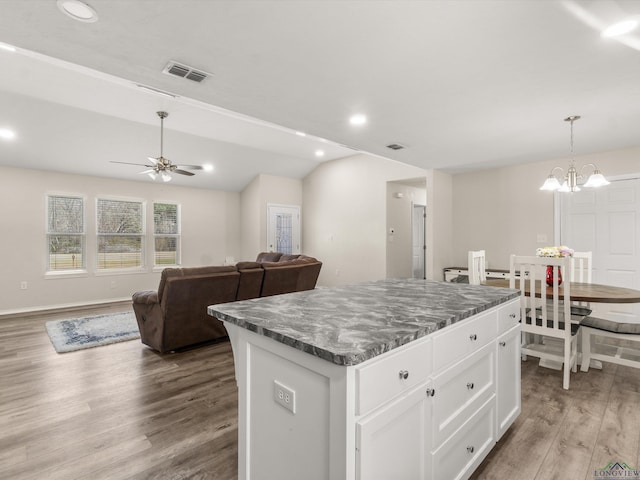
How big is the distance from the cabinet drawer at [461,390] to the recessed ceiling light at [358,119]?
234 cm

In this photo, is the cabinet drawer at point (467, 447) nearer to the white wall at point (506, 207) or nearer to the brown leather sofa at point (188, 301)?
the brown leather sofa at point (188, 301)

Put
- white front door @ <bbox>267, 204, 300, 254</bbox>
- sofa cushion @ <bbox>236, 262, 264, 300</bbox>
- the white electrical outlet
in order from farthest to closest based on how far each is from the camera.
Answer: white front door @ <bbox>267, 204, 300, 254</bbox>
sofa cushion @ <bbox>236, 262, 264, 300</bbox>
the white electrical outlet

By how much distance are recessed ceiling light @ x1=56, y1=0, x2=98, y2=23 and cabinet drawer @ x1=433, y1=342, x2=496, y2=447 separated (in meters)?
2.43

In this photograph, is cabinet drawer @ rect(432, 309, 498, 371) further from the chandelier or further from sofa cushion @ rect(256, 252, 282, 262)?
sofa cushion @ rect(256, 252, 282, 262)

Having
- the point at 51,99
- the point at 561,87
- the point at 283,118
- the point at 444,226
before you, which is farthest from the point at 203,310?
the point at 444,226

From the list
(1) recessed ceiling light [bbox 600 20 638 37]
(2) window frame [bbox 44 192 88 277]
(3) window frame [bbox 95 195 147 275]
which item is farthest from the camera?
(3) window frame [bbox 95 195 147 275]

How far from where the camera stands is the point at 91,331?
4316 millimetres

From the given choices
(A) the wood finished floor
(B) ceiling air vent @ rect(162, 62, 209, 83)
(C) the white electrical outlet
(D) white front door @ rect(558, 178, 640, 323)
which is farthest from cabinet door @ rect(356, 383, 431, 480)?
(D) white front door @ rect(558, 178, 640, 323)

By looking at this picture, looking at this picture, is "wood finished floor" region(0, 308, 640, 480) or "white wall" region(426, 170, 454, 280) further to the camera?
"white wall" region(426, 170, 454, 280)

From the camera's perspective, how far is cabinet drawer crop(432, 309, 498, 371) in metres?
1.39

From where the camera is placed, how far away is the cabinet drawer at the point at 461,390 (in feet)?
4.60

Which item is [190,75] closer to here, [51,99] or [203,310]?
[203,310]

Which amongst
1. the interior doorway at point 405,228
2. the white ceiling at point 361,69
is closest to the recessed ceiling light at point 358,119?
the white ceiling at point 361,69

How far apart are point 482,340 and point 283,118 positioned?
2665 mm
